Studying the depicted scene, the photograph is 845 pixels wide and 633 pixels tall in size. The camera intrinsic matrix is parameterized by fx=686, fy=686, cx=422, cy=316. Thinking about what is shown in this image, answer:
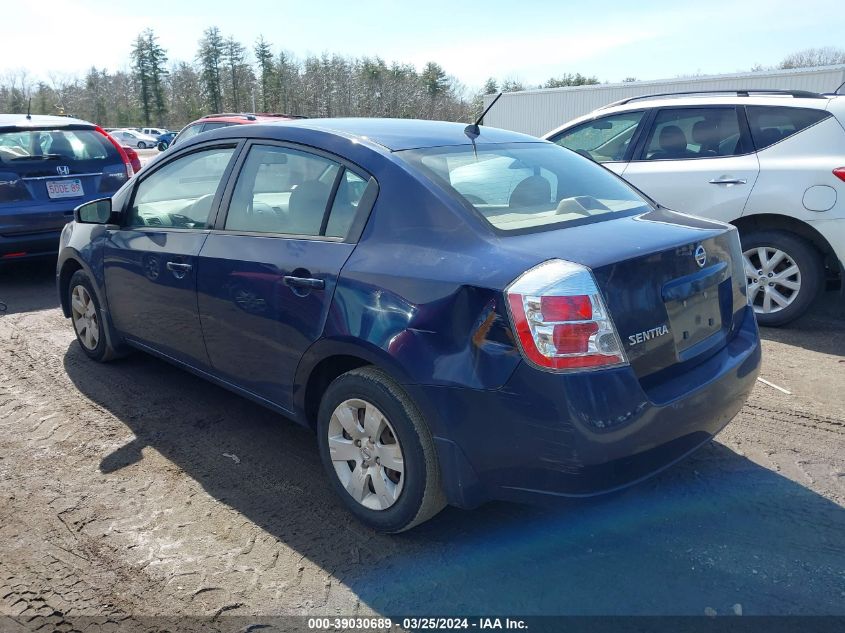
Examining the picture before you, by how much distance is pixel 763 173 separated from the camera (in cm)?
544

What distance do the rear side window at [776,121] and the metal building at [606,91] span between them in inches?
600

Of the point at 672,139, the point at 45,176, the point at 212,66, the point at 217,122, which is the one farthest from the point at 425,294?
the point at 212,66

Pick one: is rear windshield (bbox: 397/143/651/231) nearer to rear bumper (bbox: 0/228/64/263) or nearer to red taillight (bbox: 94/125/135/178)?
rear bumper (bbox: 0/228/64/263)

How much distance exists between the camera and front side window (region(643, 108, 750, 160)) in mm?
5766

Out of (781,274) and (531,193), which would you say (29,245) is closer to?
(531,193)

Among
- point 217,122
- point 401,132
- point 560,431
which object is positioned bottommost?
point 560,431

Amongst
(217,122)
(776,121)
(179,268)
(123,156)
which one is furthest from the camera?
(217,122)

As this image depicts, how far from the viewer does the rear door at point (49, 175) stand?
266 inches

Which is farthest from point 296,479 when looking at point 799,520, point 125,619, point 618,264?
point 799,520

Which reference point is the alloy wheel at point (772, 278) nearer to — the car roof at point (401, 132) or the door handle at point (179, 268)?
the car roof at point (401, 132)

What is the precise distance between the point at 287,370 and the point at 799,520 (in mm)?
2314

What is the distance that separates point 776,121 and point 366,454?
466 cm

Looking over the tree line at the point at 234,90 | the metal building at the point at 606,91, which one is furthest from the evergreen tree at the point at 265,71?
the metal building at the point at 606,91

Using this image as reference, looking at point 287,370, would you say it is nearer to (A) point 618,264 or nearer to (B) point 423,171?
(B) point 423,171
